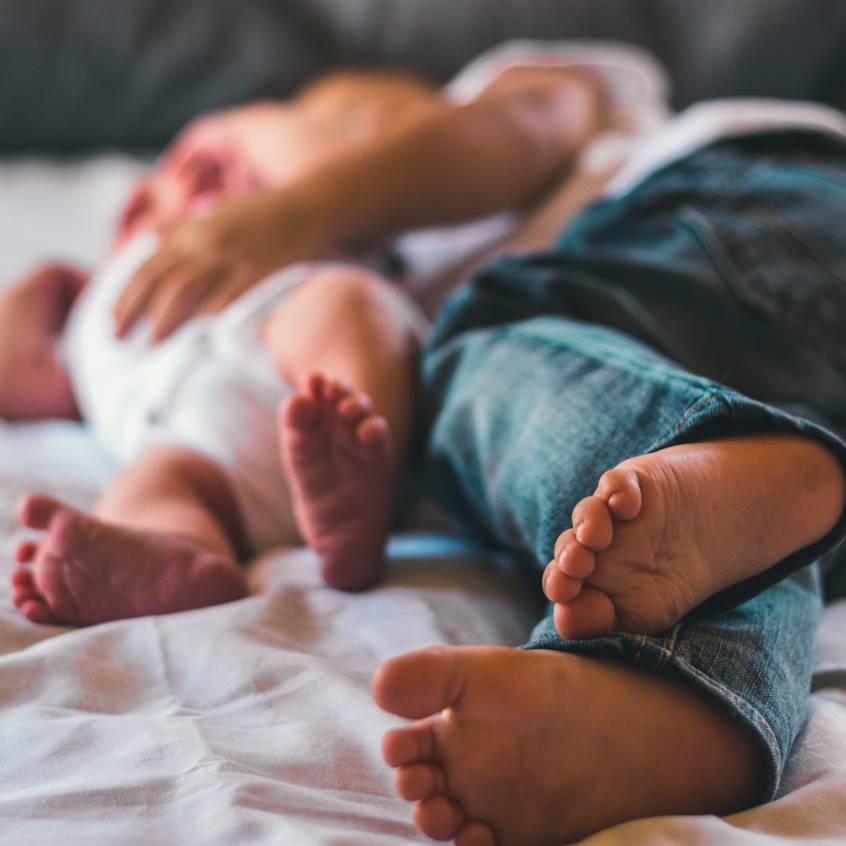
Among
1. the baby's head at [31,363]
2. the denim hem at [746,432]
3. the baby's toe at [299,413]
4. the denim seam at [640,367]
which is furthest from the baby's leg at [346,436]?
the baby's head at [31,363]

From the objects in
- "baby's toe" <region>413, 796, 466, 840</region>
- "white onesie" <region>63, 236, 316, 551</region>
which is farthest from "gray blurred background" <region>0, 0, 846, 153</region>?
"baby's toe" <region>413, 796, 466, 840</region>

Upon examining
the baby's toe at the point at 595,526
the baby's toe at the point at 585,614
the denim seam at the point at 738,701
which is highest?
the baby's toe at the point at 595,526

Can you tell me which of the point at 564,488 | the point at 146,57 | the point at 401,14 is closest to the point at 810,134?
the point at 564,488

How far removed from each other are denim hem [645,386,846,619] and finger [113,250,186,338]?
2.06ft

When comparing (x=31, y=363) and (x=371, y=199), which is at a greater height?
(x=371, y=199)

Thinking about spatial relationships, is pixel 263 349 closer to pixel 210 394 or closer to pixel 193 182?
pixel 210 394

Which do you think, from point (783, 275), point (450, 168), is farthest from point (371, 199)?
point (783, 275)

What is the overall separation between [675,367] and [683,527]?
0.16 m

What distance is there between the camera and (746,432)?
486 millimetres

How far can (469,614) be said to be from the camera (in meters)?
0.63

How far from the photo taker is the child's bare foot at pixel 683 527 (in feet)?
1.41

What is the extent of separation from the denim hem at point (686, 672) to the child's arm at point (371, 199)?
62 cm

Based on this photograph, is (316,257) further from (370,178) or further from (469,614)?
(469,614)

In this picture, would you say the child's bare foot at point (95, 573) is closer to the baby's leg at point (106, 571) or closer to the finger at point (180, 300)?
the baby's leg at point (106, 571)
